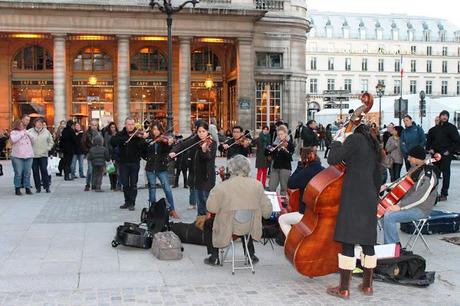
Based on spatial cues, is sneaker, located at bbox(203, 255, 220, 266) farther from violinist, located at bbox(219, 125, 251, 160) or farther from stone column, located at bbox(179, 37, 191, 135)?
stone column, located at bbox(179, 37, 191, 135)

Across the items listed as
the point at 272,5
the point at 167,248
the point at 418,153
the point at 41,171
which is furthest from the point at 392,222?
the point at 272,5

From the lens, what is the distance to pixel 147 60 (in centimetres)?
3791

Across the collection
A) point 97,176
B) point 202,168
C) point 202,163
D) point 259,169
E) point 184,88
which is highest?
point 184,88

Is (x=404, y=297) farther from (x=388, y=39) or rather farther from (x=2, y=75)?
(x=388, y=39)

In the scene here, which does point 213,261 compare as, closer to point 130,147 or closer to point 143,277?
point 143,277

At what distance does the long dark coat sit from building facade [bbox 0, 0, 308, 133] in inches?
1089

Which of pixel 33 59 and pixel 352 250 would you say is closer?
pixel 352 250

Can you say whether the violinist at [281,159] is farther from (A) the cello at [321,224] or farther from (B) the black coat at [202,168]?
(A) the cello at [321,224]

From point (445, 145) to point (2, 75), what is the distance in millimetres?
28289

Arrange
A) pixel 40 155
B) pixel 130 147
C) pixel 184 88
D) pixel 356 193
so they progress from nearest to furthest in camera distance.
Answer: pixel 356 193 → pixel 130 147 → pixel 40 155 → pixel 184 88

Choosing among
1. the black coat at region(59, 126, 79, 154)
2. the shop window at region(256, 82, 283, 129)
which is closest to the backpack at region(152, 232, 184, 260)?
the black coat at region(59, 126, 79, 154)

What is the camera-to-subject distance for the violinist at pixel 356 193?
6.75 m

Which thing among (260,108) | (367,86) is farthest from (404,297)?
(367,86)

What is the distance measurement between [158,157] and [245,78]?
2249 cm
